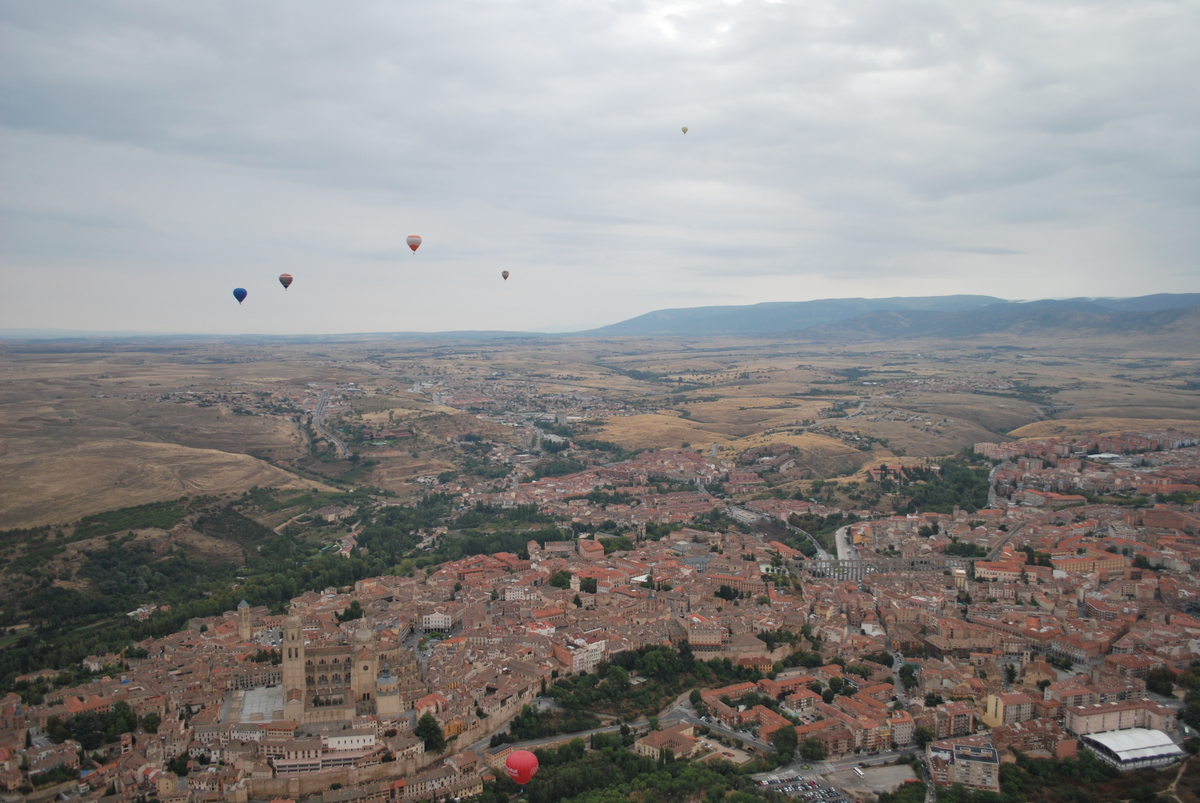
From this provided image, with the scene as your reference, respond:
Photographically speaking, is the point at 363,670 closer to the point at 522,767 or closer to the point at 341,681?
the point at 341,681

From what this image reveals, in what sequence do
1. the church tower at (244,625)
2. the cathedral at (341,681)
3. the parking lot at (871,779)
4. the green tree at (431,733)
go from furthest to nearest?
1. the church tower at (244,625)
2. the cathedral at (341,681)
3. the green tree at (431,733)
4. the parking lot at (871,779)

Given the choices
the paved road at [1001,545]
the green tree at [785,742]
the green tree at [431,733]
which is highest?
the green tree at [431,733]

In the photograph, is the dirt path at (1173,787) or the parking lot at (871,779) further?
the parking lot at (871,779)

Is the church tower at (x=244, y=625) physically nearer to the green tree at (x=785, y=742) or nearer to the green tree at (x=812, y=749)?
the green tree at (x=785, y=742)

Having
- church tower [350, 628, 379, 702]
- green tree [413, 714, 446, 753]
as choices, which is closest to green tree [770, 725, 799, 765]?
green tree [413, 714, 446, 753]

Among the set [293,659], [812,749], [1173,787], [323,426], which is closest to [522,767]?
[293,659]

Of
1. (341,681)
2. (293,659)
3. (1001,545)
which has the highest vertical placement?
(293,659)

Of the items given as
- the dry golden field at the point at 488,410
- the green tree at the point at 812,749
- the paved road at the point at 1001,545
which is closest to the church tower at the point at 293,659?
the green tree at the point at 812,749
